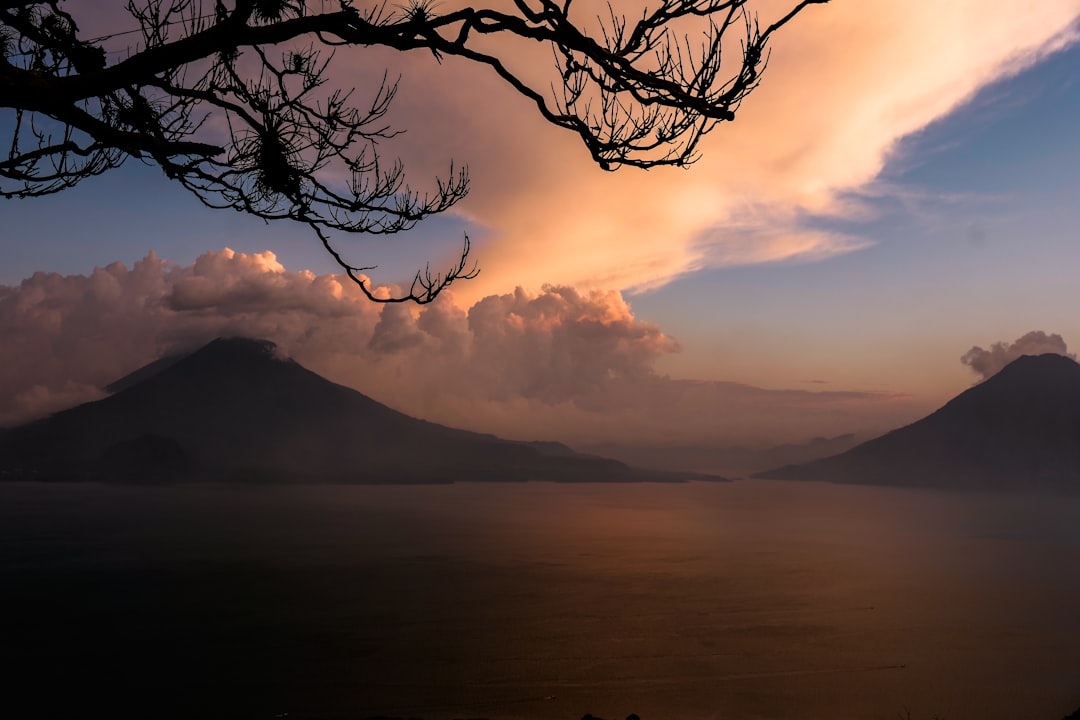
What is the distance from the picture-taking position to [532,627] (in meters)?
42.7

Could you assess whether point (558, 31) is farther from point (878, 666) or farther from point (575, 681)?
point (878, 666)

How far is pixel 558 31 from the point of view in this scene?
4.51 m

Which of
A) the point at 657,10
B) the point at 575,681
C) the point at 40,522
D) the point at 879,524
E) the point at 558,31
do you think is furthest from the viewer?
the point at 879,524

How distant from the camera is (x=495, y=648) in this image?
37.3 meters

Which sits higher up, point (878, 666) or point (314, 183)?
point (314, 183)

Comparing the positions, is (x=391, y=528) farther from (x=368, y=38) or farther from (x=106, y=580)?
(x=368, y=38)

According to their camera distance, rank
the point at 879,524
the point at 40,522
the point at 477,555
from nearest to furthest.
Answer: the point at 477,555 < the point at 40,522 < the point at 879,524

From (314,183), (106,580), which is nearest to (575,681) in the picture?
(314,183)

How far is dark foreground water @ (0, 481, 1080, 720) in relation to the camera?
30.0 meters

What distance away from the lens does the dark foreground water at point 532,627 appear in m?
30.0

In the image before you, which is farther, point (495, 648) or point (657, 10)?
point (495, 648)

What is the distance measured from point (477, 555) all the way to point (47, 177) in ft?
247

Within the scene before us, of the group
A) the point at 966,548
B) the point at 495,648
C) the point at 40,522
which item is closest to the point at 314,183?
the point at 495,648

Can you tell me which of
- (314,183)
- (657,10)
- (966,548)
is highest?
(657,10)
